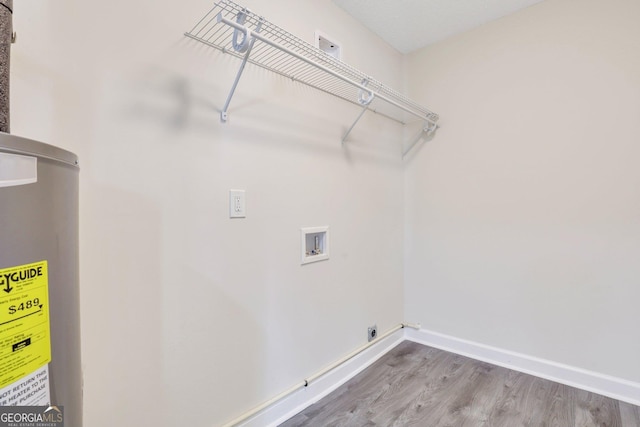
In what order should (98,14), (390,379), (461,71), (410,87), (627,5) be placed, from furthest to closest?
(410,87) < (461,71) < (390,379) < (627,5) < (98,14)

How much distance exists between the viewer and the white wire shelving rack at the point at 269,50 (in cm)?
108

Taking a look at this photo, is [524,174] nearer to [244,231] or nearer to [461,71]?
[461,71]

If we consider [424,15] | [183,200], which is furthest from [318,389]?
[424,15]

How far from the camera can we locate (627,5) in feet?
5.44

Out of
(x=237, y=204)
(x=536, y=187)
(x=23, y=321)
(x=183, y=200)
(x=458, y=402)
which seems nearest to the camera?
(x=23, y=321)

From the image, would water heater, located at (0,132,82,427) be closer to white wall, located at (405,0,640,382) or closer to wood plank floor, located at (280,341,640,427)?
wood plank floor, located at (280,341,640,427)

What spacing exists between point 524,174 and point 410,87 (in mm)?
1108

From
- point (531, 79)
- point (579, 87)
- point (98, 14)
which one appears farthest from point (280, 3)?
point (579, 87)

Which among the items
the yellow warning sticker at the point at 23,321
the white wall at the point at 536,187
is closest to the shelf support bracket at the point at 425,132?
the white wall at the point at 536,187

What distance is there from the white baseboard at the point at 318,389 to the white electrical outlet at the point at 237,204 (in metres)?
0.96

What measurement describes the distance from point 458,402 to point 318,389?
79cm

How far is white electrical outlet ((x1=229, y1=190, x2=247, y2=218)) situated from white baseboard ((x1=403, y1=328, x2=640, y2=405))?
6.05 feet

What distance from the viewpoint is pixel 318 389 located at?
174cm

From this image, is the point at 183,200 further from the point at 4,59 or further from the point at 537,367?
the point at 537,367
